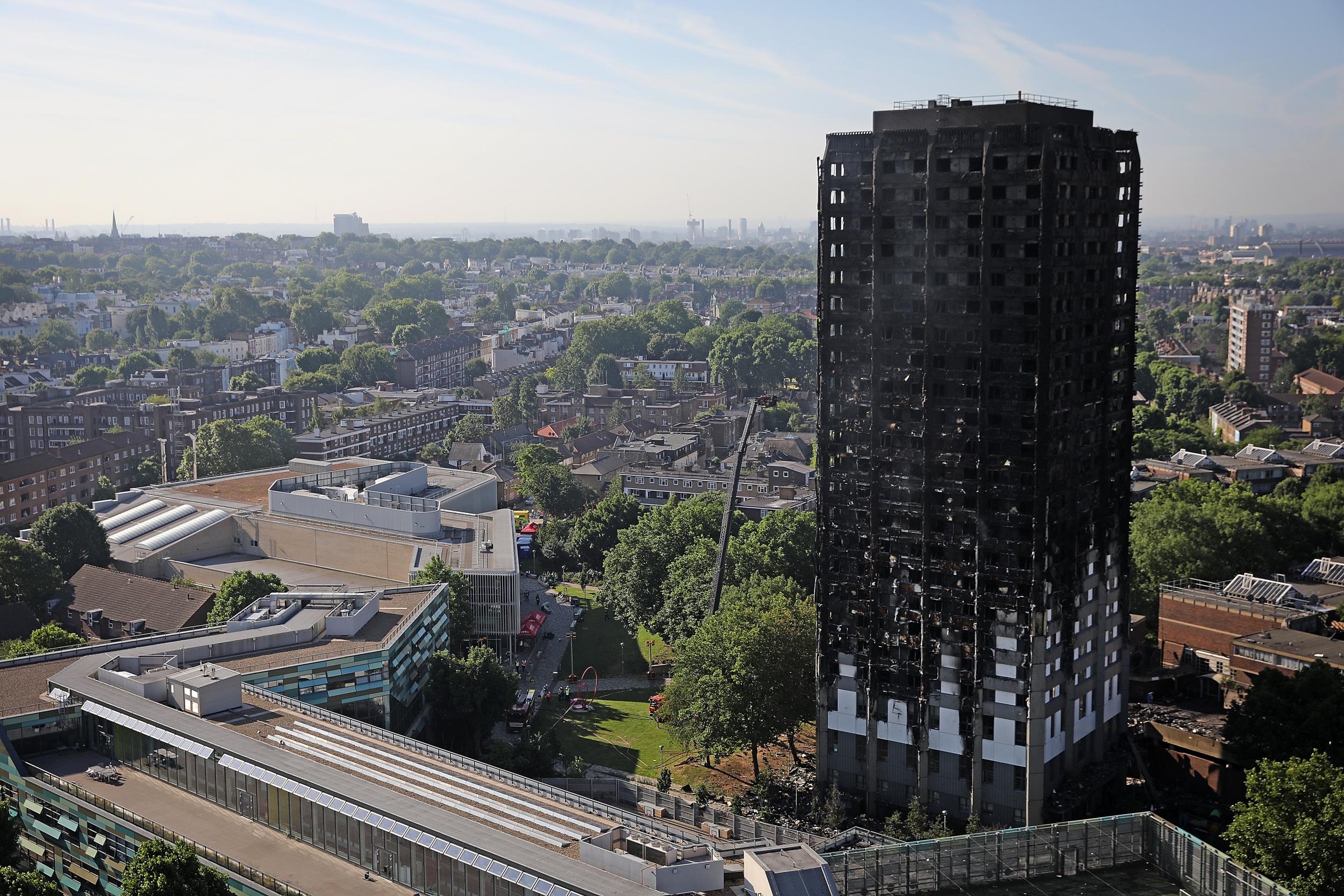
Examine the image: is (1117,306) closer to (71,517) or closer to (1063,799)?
(1063,799)

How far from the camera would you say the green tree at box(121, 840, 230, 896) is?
22859 mm

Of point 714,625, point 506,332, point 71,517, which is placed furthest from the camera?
point 506,332

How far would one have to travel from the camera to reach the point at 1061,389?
31953 millimetres

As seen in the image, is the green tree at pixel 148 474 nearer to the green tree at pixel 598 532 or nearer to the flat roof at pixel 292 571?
the flat roof at pixel 292 571

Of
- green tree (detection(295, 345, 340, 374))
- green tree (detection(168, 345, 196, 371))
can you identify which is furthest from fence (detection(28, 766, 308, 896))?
green tree (detection(168, 345, 196, 371))

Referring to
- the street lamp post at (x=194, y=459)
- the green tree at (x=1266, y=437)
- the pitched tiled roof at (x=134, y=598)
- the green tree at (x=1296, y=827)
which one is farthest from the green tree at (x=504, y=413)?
the green tree at (x=1296, y=827)

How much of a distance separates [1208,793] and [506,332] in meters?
107

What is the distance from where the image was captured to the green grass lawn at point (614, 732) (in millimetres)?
38781

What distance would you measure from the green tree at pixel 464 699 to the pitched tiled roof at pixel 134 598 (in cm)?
1197

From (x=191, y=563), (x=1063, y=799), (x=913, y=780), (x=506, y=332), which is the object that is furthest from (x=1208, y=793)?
(x=506, y=332)

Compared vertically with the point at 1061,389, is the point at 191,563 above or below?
below

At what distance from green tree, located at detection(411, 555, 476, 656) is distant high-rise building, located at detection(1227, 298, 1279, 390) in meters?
80.9

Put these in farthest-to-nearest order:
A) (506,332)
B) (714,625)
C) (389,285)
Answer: (389,285) < (506,332) < (714,625)

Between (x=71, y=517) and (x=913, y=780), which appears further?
(x=71, y=517)
